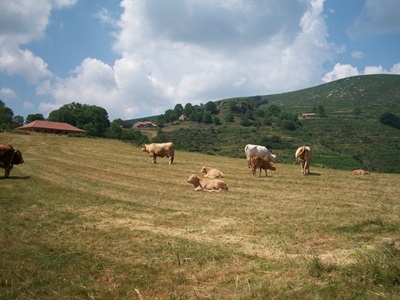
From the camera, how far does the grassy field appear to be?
4.62 meters

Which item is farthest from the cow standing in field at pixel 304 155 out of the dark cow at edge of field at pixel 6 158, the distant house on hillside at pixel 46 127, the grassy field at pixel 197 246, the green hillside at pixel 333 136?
the distant house on hillside at pixel 46 127

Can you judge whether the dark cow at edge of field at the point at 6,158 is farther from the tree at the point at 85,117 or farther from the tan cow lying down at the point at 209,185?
the tree at the point at 85,117

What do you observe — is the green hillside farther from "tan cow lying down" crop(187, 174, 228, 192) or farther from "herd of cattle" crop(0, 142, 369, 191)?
"tan cow lying down" crop(187, 174, 228, 192)

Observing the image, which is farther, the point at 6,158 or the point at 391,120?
the point at 391,120

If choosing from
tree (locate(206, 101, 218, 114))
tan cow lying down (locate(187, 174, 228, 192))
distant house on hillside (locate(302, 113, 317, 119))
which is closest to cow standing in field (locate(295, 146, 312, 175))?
tan cow lying down (locate(187, 174, 228, 192))

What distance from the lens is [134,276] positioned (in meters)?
5.22

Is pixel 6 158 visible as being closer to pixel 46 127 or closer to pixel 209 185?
pixel 209 185

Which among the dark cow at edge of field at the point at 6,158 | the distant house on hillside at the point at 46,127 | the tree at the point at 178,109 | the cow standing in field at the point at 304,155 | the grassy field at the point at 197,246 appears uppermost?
the tree at the point at 178,109

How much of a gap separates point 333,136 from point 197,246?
338 feet

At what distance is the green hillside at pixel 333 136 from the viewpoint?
70.8 metres

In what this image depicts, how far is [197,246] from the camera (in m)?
6.54

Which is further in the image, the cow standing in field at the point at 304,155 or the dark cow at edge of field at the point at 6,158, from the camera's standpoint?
the cow standing in field at the point at 304,155

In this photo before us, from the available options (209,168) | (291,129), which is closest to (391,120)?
(291,129)

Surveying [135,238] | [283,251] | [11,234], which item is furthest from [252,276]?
[11,234]
